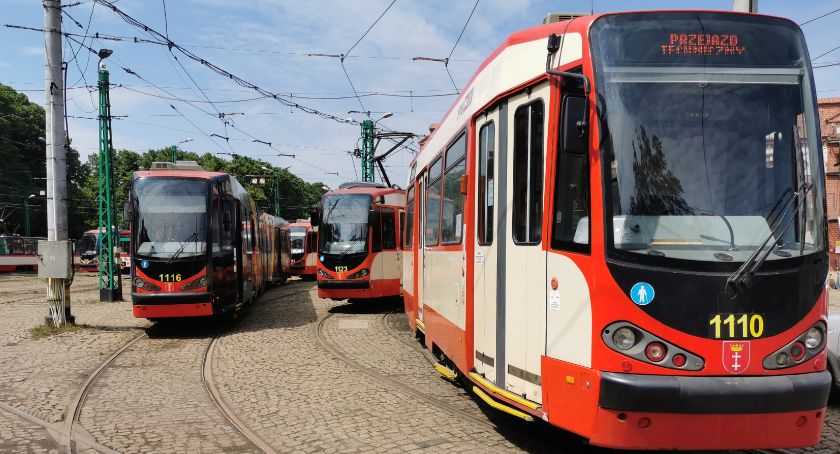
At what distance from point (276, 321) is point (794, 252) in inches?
450

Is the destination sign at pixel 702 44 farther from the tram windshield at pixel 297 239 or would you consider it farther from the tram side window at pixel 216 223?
the tram windshield at pixel 297 239

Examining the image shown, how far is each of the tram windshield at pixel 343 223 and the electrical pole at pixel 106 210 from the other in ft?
22.8

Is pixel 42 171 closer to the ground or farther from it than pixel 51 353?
farther from it

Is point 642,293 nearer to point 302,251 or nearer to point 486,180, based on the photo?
point 486,180

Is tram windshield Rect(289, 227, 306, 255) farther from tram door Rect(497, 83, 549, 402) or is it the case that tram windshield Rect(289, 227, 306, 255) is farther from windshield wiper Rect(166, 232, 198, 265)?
tram door Rect(497, 83, 549, 402)

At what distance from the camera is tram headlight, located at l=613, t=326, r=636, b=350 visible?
389 cm

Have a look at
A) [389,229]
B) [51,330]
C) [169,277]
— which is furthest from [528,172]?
[389,229]

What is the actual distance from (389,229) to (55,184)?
721 centimetres

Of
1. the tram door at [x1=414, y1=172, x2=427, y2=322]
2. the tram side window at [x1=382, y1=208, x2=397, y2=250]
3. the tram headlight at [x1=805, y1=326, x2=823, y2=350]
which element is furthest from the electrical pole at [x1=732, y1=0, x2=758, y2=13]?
the tram side window at [x1=382, y1=208, x2=397, y2=250]

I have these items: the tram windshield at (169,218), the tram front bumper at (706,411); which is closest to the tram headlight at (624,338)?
the tram front bumper at (706,411)

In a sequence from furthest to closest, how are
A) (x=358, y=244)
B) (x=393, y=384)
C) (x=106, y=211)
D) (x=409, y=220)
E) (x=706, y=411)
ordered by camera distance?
1. (x=106, y=211)
2. (x=358, y=244)
3. (x=409, y=220)
4. (x=393, y=384)
5. (x=706, y=411)

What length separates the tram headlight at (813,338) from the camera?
3984 mm

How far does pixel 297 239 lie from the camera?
3594 centimetres

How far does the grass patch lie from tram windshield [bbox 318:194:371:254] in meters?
5.55
